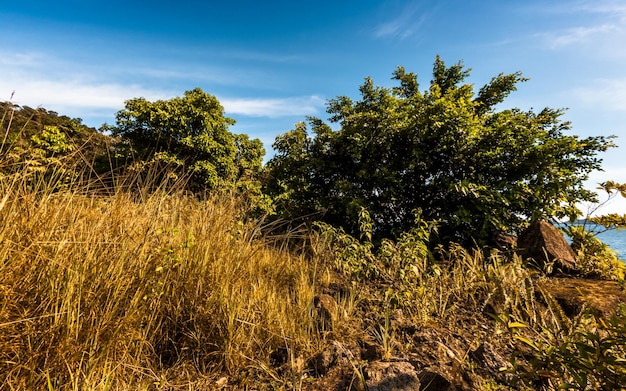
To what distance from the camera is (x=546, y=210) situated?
16.0ft

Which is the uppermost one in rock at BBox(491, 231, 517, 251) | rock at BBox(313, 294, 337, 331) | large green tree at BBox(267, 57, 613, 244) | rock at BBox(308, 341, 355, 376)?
large green tree at BBox(267, 57, 613, 244)

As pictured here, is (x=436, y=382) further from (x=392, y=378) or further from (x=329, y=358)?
(x=329, y=358)

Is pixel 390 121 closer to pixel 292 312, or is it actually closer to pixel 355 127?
pixel 355 127

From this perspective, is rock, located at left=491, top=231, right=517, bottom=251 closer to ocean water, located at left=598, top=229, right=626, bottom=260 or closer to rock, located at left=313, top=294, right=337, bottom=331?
ocean water, located at left=598, top=229, right=626, bottom=260

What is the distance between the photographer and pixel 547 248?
4.11 metres

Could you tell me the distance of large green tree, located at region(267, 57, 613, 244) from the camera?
15.9 feet

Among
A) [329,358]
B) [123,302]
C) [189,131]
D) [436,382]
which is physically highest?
[189,131]

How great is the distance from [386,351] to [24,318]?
2040 millimetres

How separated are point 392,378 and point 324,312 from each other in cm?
92

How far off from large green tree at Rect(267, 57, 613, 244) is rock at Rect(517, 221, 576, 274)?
1.39ft

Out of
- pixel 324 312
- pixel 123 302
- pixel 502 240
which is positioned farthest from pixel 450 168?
pixel 123 302

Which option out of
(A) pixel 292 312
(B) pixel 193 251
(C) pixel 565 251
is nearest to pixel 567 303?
(C) pixel 565 251

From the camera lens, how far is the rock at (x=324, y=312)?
2441 millimetres

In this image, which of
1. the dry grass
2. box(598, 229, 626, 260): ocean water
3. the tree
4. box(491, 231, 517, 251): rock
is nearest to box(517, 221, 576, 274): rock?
box(491, 231, 517, 251): rock
